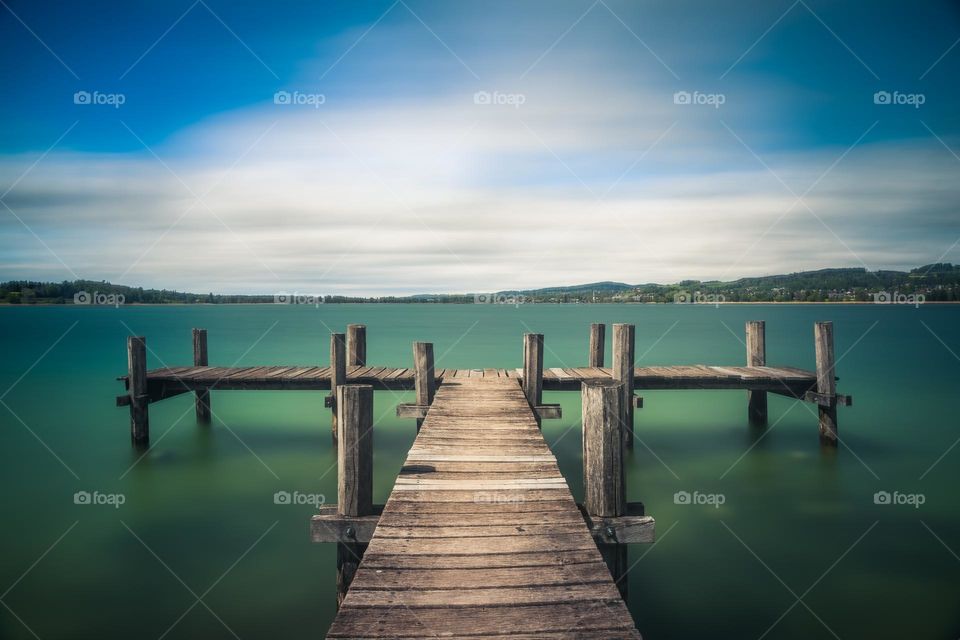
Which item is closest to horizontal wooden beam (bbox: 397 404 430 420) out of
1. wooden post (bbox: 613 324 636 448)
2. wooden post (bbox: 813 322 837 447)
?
wooden post (bbox: 613 324 636 448)

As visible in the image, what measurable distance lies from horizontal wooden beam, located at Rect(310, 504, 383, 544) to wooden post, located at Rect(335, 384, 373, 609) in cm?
9

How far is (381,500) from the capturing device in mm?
10016

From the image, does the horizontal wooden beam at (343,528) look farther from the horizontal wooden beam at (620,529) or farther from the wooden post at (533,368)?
the wooden post at (533,368)

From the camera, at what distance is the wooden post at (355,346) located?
13406mm

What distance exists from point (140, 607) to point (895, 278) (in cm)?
14306

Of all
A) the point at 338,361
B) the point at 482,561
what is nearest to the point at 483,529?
the point at 482,561

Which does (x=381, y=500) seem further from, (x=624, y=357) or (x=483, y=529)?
(x=483, y=529)

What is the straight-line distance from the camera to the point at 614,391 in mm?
4812

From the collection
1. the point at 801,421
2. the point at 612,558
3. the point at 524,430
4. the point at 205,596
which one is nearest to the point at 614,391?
the point at 612,558

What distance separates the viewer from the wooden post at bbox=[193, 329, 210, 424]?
14.6 meters

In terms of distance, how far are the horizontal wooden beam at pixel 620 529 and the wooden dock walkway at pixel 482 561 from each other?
0.29m

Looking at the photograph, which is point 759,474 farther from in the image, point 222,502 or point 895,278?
point 895,278

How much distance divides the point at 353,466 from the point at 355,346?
8638mm

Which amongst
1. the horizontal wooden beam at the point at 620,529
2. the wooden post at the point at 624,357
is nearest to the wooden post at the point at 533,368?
the wooden post at the point at 624,357
